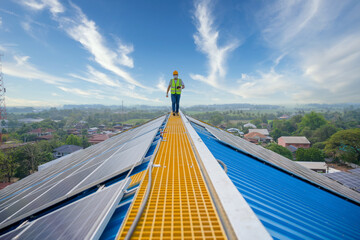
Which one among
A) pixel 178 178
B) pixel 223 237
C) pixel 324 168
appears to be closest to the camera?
pixel 223 237

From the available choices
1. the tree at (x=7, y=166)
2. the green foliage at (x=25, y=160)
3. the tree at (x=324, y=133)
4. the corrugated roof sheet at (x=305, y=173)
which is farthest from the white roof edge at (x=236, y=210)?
the tree at (x=324, y=133)

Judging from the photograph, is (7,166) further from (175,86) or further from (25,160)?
(175,86)

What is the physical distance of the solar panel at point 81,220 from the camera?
1.85 metres

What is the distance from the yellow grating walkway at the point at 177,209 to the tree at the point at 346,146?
4262cm

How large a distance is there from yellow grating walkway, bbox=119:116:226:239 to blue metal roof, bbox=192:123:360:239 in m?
1.12

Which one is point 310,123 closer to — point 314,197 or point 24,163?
point 314,197

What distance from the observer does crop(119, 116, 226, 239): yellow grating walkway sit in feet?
5.68

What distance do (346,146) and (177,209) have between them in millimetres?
44761

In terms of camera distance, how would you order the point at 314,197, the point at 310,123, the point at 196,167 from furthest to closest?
1. the point at 310,123
2. the point at 314,197
3. the point at 196,167

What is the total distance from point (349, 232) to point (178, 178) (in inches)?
152

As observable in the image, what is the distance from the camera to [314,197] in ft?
14.5

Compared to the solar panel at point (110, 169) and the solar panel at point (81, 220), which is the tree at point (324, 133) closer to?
the solar panel at point (110, 169)

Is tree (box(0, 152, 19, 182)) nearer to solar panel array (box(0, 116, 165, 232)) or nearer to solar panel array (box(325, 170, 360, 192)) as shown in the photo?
solar panel array (box(0, 116, 165, 232))

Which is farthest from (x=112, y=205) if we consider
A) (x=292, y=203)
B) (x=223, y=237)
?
(x=292, y=203)
